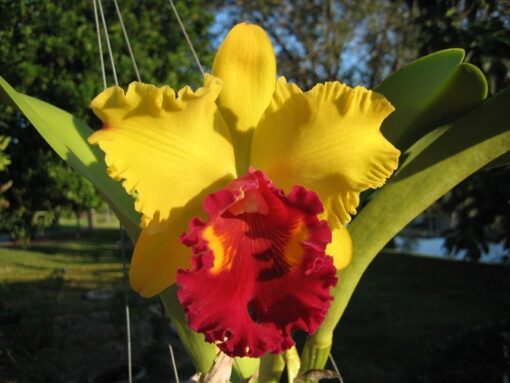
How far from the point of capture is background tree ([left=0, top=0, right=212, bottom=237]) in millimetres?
3596

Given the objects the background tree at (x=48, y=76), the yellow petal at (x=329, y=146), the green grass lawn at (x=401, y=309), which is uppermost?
the yellow petal at (x=329, y=146)

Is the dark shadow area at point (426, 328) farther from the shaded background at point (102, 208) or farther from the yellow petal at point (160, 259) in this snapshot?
the yellow petal at point (160, 259)

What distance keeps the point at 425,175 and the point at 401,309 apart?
177 inches

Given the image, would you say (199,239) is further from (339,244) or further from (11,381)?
(11,381)

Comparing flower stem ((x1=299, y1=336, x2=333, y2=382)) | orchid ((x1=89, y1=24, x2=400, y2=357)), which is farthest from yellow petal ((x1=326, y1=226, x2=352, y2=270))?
Result: flower stem ((x1=299, y1=336, x2=333, y2=382))

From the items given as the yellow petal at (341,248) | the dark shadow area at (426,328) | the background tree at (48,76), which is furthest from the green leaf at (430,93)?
the background tree at (48,76)

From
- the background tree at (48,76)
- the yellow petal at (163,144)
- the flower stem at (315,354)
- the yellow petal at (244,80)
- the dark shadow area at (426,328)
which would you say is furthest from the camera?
the background tree at (48,76)

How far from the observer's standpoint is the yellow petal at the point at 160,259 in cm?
67

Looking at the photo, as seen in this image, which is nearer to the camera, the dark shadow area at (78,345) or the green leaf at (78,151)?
the green leaf at (78,151)

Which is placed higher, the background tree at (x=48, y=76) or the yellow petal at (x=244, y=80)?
the yellow petal at (x=244, y=80)

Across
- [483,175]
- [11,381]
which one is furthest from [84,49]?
[483,175]

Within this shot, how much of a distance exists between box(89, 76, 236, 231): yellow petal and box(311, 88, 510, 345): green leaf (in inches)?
9.7

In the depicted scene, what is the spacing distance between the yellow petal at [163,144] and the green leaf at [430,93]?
27 cm

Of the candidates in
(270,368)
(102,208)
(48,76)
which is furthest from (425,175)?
(102,208)
